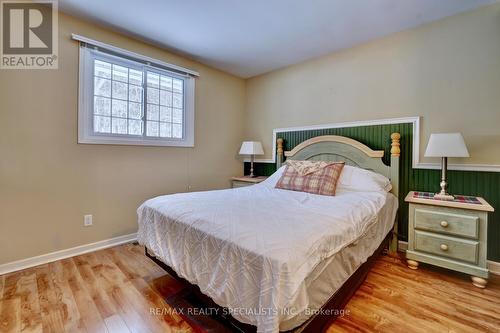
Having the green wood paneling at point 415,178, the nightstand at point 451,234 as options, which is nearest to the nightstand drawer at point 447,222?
the nightstand at point 451,234

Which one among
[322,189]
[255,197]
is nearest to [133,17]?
[255,197]

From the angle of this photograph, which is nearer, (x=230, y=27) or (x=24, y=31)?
(x=24, y=31)

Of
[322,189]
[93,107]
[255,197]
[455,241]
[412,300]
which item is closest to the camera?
[412,300]

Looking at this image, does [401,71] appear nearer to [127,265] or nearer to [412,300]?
[412,300]

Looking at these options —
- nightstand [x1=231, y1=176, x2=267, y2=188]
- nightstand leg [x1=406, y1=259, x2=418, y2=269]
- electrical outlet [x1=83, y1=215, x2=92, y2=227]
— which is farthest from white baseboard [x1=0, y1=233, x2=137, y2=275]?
nightstand leg [x1=406, y1=259, x2=418, y2=269]

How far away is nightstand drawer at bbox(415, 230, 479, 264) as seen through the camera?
1.89 metres

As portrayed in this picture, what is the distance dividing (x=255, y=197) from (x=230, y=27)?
1902mm

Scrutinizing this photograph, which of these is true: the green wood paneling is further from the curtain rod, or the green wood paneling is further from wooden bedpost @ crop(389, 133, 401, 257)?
the curtain rod

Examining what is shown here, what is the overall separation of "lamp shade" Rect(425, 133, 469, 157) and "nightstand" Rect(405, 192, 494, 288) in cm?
41

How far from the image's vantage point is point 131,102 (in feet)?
9.43

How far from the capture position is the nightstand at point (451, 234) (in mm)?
1862

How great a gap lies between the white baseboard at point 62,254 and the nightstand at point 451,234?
3123mm

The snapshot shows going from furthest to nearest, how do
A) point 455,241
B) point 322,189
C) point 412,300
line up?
point 322,189
point 455,241
point 412,300

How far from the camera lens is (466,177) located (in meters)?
2.27
